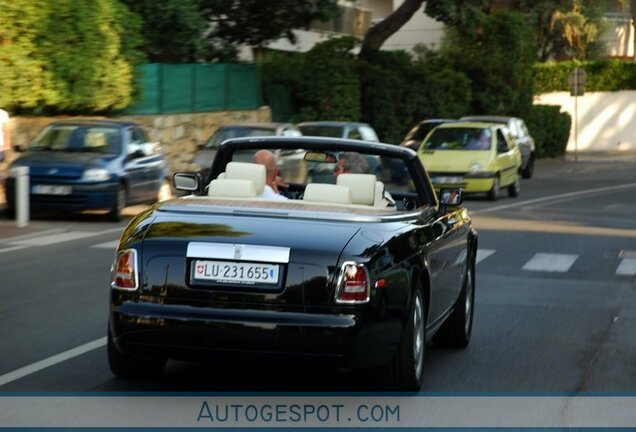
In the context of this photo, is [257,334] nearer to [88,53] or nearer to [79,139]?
[79,139]

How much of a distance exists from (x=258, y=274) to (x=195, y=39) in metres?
26.2

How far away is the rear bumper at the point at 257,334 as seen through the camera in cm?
743

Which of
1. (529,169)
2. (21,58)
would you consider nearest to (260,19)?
(529,169)

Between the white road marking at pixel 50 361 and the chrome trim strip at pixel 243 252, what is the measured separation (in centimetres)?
157

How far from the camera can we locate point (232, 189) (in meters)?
8.97

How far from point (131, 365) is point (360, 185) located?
1.73 m

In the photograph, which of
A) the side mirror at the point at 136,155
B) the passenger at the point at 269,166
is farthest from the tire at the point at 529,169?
the passenger at the point at 269,166

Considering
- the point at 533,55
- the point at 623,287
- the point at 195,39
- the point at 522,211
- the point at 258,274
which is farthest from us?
the point at 533,55

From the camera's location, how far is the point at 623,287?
15070mm

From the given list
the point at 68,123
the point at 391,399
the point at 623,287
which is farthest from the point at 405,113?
the point at 391,399

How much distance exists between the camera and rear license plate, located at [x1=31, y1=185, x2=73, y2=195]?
2147 centimetres

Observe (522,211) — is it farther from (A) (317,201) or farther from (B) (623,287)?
(A) (317,201)

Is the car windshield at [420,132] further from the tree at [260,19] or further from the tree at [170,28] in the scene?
the tree at [170,28]

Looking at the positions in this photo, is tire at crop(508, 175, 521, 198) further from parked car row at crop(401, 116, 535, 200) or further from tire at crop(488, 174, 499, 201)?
tire at crop(488, 174, 499, 201)
